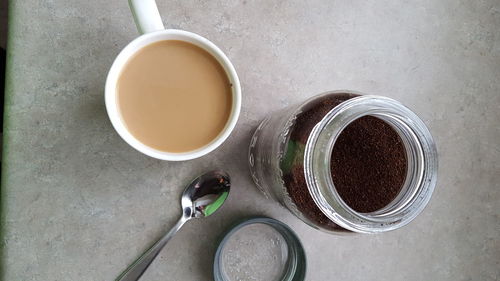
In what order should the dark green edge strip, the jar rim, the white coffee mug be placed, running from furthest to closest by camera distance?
the dark green edge strip < the white coffee mug < the jar rim

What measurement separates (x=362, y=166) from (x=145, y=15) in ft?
1.27

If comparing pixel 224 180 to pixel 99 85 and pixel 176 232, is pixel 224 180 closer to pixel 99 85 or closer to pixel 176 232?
pixel 176 232

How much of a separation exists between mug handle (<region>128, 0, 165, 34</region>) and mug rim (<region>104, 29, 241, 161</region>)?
14 millimetres

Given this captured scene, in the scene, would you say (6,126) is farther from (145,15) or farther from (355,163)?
(355,163)

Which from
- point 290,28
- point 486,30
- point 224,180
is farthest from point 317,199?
point 486,30

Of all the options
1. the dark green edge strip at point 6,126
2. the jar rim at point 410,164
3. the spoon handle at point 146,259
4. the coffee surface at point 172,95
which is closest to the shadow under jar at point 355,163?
the jar rim at point 410,164

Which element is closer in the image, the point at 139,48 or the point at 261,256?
the point at 139,48

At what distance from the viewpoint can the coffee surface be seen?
2.09 feet

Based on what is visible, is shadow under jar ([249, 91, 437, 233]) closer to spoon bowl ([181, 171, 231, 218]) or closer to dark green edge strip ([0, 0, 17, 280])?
spoon bowl ([181, 171, 231, 218])

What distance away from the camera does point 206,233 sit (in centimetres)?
76

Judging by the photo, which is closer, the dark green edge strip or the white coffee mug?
the white coffee mug

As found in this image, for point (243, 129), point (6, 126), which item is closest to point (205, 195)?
point (243, 129)

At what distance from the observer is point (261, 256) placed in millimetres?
784

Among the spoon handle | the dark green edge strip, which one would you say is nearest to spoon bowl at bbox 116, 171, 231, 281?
the spoon handle
